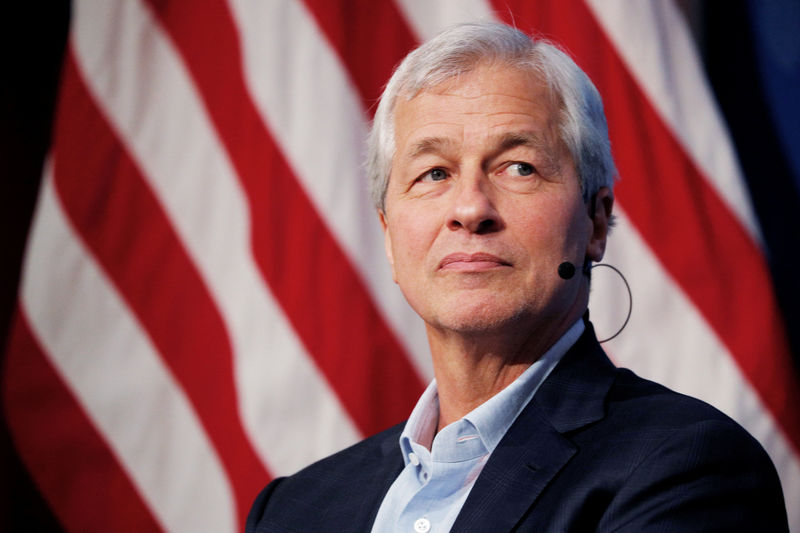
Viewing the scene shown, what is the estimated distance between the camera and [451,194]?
4.16 ft

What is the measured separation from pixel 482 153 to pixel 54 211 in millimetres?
1427

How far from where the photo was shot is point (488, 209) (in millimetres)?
1205

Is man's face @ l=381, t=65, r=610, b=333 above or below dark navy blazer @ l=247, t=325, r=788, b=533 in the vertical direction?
above

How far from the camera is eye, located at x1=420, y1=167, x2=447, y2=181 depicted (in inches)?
51.5

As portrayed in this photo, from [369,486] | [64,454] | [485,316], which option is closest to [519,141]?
[485,316]

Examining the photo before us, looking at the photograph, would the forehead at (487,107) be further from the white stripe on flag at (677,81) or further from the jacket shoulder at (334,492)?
the white stripe on flag at (677,81)

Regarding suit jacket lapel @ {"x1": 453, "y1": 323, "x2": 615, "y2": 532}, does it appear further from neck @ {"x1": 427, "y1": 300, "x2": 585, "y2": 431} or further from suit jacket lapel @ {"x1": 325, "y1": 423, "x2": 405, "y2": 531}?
suit jacket lapel @ {"x1": 325, "y1": 423, "x2": 405, "y2": 531}

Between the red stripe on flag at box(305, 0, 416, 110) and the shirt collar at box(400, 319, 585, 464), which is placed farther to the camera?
the red stripe on flag at box(305, 0, 416, 110)

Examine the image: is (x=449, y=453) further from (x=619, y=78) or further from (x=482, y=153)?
(x=619, y=78)

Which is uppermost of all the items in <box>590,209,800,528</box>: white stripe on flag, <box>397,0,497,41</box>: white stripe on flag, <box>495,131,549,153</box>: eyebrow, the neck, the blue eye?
<box>397,0,497,41</box>: white stripe on flag

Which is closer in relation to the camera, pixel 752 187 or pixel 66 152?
pixel 752 187

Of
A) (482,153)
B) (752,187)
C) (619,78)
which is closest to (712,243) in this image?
(752,187)

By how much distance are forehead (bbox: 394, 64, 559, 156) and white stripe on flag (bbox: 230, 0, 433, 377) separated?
2.88 feet

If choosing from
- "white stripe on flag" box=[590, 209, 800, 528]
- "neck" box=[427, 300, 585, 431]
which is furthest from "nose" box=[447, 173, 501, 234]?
"white stripe on flag" box=[590, 209, 800, 528]
